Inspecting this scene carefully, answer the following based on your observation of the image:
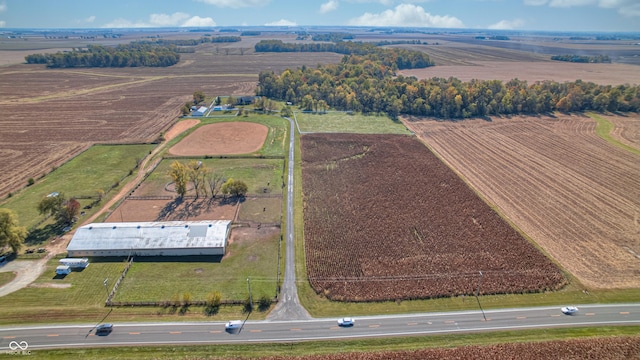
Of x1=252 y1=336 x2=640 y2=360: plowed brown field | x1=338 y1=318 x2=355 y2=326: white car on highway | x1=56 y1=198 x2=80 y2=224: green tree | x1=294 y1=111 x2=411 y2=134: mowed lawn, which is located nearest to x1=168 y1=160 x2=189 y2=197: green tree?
x1=56 y1=198 x2=80 y2=224: green tree

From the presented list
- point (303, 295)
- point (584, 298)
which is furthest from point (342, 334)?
point (584, 298)

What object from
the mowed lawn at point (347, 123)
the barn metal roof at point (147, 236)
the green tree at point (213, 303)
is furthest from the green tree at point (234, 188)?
the mowed lawn at point (347, 123)

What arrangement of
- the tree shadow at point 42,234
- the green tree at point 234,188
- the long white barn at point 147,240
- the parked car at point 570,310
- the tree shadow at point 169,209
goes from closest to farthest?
the parked car at point 570,310, the long white barn at point 147,240, the tree shadow at point 42,234, the tree shadow at point 169,209, the green tree at point 234,188

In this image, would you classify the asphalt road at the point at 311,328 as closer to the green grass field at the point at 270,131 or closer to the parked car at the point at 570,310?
the parked car at the point at 570,310

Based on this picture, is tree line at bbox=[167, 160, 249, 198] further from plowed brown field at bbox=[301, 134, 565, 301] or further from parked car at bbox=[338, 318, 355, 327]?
parked car at bbox=[338, 318, 355, 327]

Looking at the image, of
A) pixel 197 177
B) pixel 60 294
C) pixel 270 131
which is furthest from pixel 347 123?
pixel 60 294

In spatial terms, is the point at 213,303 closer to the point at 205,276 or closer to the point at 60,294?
the point at 205,276
